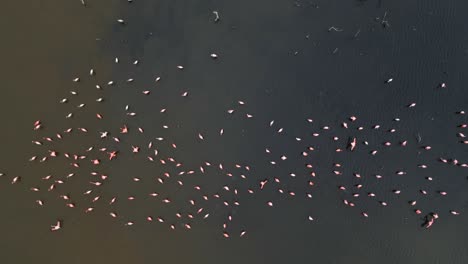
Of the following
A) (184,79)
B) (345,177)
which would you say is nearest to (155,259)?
(184,79)

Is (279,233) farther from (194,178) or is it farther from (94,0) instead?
(94,0)


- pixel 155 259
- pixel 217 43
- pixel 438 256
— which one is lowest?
pixel 155 259

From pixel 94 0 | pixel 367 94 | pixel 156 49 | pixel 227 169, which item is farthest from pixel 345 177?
pixel 94 0

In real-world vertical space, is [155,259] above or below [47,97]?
→ below

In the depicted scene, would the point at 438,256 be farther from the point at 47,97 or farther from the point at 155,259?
the point at 47,97

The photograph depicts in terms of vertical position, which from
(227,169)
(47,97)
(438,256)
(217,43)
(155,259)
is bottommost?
(155,259)

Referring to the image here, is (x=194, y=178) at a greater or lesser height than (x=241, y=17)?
lesser
